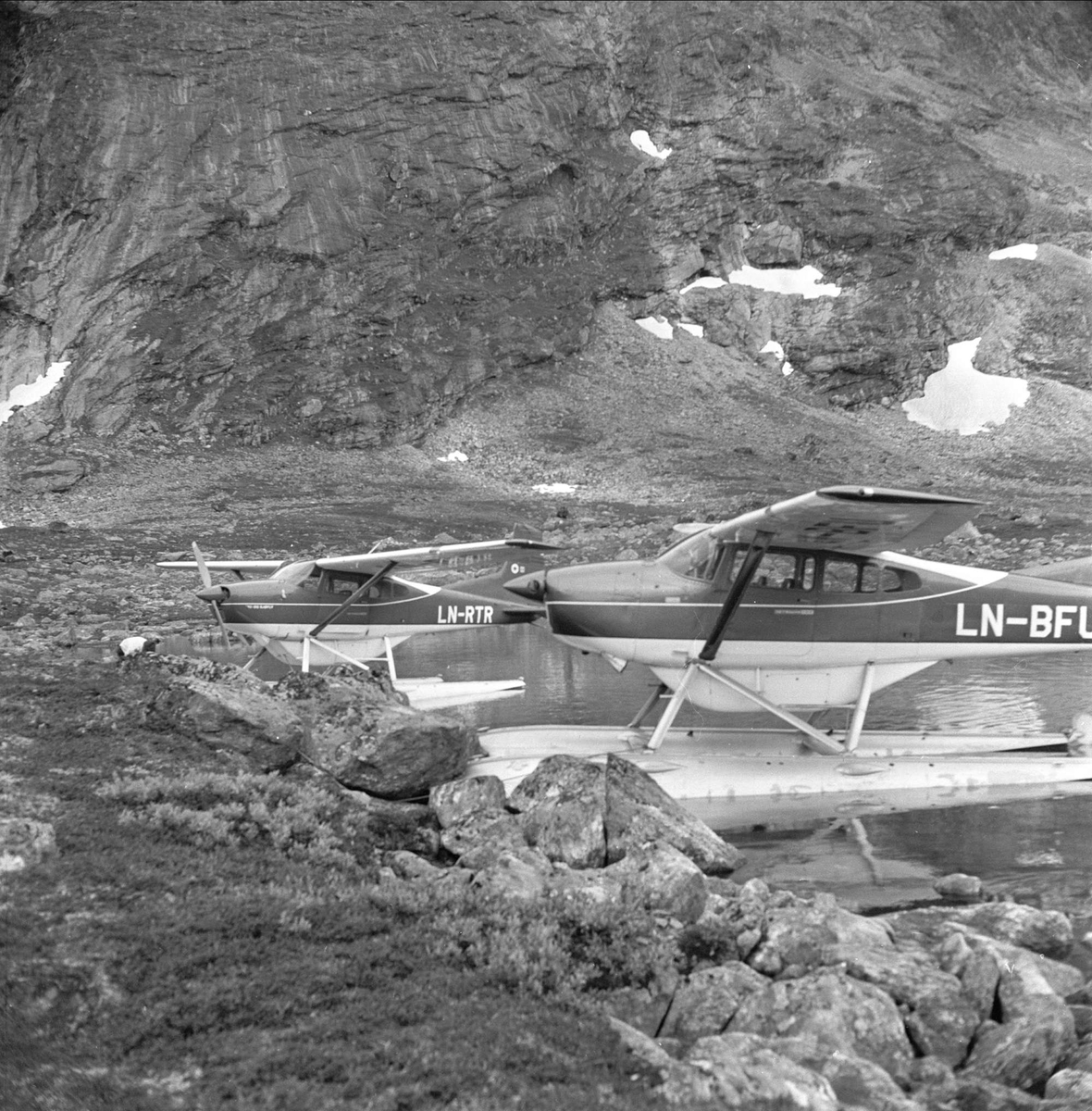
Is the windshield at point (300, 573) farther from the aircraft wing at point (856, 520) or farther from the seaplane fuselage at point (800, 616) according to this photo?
the aircraft wing at point (856, 520)

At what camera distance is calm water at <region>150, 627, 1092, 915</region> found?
10984 mm

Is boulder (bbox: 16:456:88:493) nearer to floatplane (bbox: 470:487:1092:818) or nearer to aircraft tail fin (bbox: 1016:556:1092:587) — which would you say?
floatplane (bbox: 470:487:1092:818)

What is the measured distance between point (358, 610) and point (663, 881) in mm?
14089

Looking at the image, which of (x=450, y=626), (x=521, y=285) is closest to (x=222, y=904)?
(x=450, y=626)

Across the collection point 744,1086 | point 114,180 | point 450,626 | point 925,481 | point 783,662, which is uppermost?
point 114,180

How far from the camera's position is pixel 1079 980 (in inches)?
302

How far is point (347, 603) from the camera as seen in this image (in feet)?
69.0

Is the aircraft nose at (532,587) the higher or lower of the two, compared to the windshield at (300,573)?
higher

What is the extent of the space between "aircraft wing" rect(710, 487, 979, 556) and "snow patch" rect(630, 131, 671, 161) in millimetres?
74483

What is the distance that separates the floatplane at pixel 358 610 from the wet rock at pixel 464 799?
9205 mm

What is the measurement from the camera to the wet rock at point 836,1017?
626 cm

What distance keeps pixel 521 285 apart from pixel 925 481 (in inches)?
1171

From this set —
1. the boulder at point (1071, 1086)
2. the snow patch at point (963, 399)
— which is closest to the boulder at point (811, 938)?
Answer: the boulder at point (1071, 1086)

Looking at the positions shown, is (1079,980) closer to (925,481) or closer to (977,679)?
(977,679)
